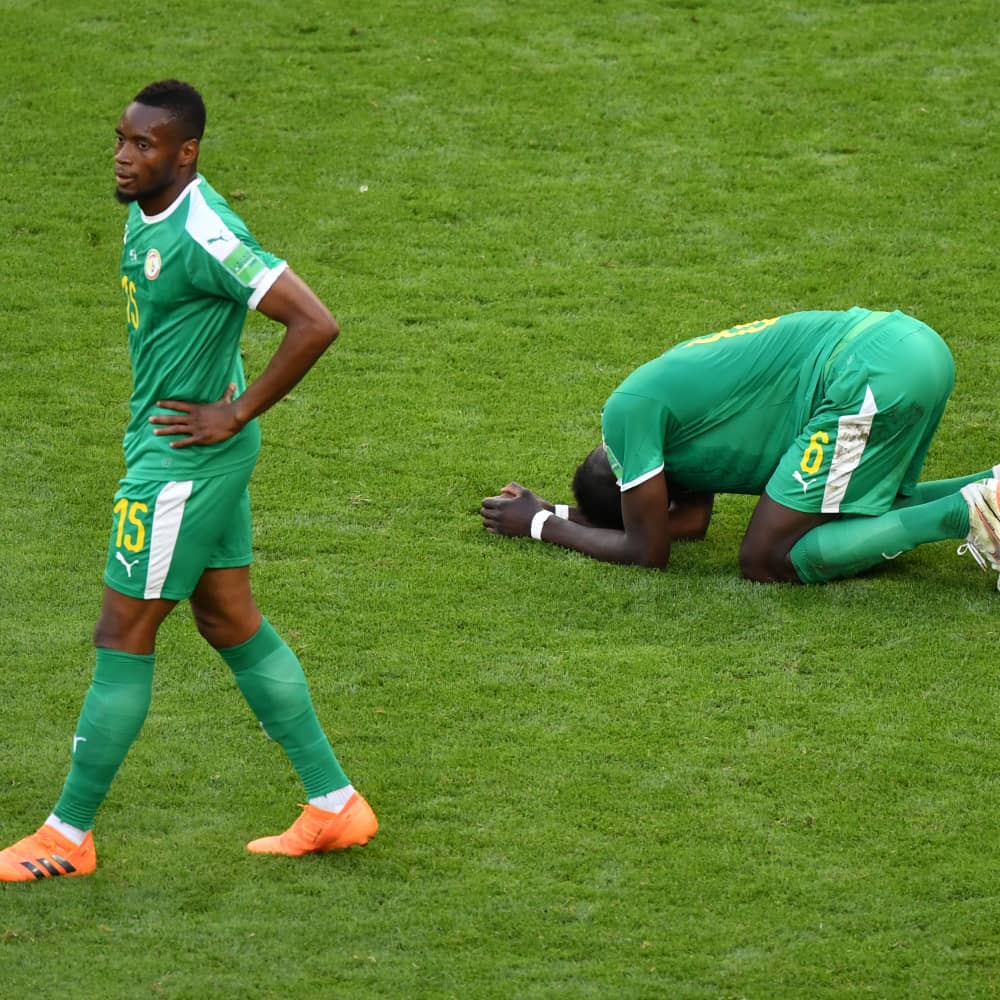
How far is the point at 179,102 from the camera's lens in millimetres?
4766

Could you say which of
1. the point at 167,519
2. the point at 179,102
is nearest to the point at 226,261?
the point at 179,102

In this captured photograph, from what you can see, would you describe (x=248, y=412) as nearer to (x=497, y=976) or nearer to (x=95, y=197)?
(x=497, y=976)

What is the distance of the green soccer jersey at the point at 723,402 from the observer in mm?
6949

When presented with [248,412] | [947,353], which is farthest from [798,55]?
[248,412]

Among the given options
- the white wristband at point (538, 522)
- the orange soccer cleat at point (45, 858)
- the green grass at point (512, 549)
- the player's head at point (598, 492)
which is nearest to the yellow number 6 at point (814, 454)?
the green grass at point (512, 549)

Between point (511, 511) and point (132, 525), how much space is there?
112 inches

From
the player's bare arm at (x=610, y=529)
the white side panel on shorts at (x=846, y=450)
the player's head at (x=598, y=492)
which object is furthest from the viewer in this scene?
the player's head at (x=598, y=492)

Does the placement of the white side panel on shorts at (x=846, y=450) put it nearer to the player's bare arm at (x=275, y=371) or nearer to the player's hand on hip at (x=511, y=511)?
the player's hand on hip at (x=511, y=511)

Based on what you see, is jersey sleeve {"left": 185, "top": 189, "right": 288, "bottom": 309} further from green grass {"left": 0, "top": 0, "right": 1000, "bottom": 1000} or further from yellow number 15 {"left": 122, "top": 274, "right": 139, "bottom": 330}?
green grass {"left": 0, "top": 0, "right": 1000, "bottom": 1000}

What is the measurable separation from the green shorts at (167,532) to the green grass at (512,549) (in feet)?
2.77

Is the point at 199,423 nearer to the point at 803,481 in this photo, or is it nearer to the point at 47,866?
the point at 47,866

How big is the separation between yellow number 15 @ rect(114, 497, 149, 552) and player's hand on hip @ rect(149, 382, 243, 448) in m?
0.20

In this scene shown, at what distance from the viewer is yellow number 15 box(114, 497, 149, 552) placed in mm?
4844

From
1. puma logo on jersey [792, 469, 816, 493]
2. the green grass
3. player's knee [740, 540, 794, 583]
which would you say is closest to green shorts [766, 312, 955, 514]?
puma logo on jersey [792, 469, 816, 493]
